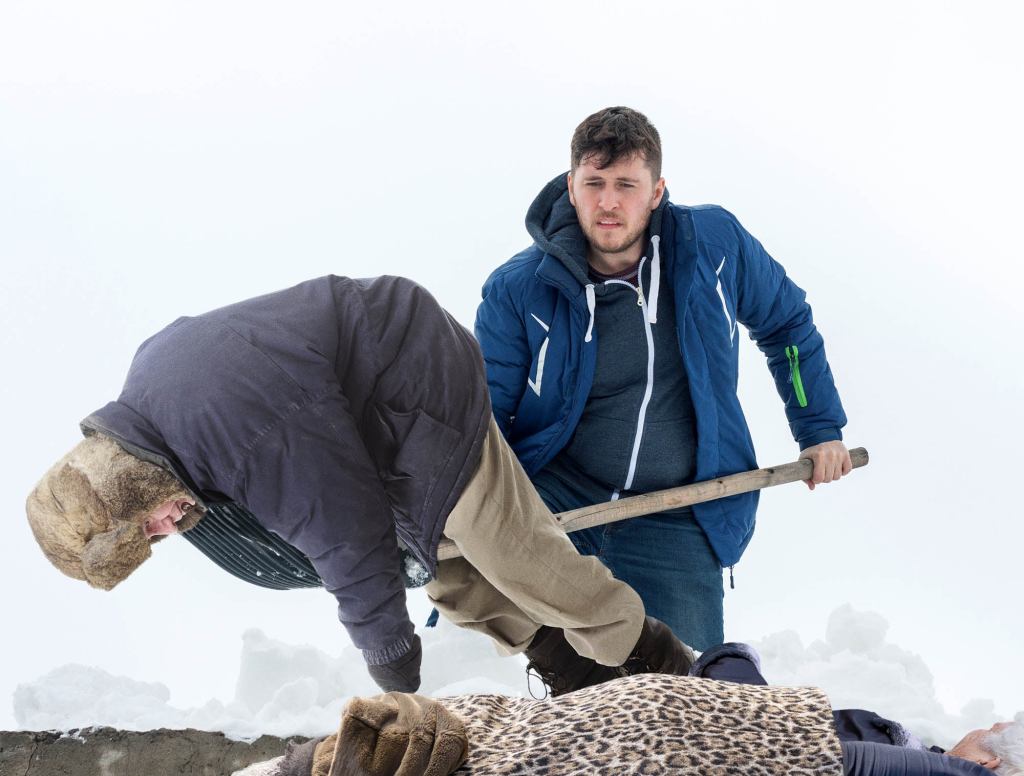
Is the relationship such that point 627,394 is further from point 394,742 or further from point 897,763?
point 394,742

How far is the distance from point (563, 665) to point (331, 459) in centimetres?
124

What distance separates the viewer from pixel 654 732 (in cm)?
164

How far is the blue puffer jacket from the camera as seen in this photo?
3.35 m

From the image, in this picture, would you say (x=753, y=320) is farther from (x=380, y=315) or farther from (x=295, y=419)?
(x=295, y=419)

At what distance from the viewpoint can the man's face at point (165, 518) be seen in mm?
2361

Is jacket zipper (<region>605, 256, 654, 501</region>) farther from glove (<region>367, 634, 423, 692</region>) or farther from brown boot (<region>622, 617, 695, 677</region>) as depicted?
glove (<region>367, 634, 423, 692</region>)

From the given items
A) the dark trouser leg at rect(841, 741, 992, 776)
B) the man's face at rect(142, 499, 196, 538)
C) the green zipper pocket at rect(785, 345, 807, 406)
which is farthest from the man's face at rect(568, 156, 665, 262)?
the dark trouser leg at rect(841, 741, 992, 776)

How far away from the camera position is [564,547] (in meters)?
2.83

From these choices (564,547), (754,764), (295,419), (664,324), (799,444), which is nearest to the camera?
(754,764)

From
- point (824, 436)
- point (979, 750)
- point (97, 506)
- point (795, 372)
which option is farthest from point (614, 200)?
point (979, 750)

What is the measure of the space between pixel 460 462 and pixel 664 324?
1.11m

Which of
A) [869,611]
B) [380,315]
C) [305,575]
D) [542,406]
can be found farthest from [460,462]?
[869,611]

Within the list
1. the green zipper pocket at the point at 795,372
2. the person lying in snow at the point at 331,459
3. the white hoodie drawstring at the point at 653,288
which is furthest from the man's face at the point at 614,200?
the person lying in snow at the point at 331,459

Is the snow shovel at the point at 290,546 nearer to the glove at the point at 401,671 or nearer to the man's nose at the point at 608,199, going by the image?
the glove at the point at 401,671
